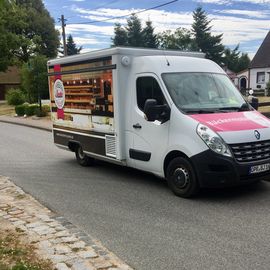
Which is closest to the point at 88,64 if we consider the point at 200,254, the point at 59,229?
the point at 59,229

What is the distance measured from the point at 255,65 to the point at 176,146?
56.1m

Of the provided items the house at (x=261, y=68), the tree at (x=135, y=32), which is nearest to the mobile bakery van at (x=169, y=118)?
the house at (x=261, y=68)

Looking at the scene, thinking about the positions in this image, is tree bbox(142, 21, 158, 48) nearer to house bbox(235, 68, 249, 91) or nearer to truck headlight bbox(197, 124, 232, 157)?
house bbox(235, 68, 249, 91)

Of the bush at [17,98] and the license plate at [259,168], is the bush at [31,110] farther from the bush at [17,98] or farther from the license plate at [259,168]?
the license plate at [259,168]

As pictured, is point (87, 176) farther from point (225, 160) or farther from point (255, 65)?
point (255, 65)

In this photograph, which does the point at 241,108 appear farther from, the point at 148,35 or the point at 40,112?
the point at 148,35

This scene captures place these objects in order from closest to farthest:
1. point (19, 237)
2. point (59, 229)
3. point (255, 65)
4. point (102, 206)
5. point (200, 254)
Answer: point (200, 254) < point (19, 237) < point (59, 229) < point (102, 206) < point (255, 65)

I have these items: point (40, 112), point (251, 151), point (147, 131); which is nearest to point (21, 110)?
point (40, 112)

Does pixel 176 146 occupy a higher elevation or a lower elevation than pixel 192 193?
higher

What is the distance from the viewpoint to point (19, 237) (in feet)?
16.5

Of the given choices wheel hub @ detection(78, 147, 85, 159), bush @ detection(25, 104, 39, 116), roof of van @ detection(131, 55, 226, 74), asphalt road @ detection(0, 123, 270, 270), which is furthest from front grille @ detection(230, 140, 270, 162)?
bush @ detection(25, 104, 39, 116)

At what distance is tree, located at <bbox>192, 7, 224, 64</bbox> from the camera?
73.8 meters

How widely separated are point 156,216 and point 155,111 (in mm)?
1893

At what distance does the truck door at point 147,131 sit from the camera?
7.25 m
